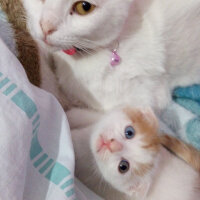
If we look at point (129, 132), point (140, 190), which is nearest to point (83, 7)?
point (129, 132)

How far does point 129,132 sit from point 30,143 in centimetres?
34

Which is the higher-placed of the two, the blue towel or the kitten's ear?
the kitten's ear

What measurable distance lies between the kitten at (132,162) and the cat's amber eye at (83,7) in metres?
0.34

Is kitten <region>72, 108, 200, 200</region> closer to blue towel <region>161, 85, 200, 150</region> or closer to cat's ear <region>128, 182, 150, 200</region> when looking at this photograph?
cat's ear <region>128, 182, 150, 200</region>

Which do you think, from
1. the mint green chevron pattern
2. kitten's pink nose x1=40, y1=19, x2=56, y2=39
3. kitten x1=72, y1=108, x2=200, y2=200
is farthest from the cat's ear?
kitten's pink nose x1=40, y1=19, x2=56, y2=39

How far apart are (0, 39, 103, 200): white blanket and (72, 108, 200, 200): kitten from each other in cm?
16

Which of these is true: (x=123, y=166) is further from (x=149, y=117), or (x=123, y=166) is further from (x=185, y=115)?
(x=185, y=115)

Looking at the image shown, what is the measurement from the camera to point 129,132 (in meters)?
0.92

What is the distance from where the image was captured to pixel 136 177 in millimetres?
899

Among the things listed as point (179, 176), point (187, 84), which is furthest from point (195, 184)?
point (187, 84)

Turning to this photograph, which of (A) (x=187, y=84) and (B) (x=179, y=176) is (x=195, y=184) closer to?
(B) (x=179, y=176)

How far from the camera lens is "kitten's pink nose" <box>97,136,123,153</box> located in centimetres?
87

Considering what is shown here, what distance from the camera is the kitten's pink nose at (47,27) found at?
0.73 metres

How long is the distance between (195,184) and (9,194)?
66cm
